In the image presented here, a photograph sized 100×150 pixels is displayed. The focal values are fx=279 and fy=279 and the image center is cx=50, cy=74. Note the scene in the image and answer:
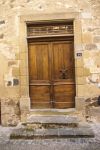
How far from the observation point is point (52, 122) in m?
6.74

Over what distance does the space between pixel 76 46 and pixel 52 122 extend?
6.55 feet

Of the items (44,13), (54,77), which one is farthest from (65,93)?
(44,13)

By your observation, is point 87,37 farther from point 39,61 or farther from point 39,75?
point 39,75

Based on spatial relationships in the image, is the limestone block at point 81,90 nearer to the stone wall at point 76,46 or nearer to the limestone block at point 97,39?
the stone wall at point 76,46

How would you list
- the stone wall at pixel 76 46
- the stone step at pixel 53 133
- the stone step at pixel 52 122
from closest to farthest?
the stone step at pixel 53 133 < the stone step at pixel 52 122 < the stone wall at pixel 76 46

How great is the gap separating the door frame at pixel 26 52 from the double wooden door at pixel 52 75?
253 mm

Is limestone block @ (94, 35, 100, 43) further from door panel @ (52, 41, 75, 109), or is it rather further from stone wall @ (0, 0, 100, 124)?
door panel @ (52, 41, 75, 109)

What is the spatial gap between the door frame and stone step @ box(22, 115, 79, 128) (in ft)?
1.01

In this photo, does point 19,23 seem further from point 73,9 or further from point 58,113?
point 58,113

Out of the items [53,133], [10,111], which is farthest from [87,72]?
[10,111]

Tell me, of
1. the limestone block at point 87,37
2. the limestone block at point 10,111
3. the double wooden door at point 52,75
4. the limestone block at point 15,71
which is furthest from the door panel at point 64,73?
the limestone block at point 10,111

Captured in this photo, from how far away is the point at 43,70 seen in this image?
7.40m

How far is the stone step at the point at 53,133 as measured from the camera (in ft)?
19.9

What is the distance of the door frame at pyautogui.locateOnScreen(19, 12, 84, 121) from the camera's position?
23.1 ft
